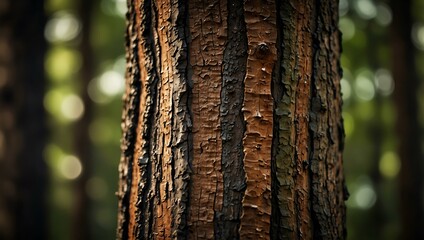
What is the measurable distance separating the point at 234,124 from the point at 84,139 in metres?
10.4

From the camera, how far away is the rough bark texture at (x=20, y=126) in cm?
591

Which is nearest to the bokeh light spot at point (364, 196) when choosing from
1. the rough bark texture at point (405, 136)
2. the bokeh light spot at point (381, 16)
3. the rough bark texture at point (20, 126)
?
the bokeh light spot at point (381, 16)

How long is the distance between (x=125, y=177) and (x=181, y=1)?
0.75 meters

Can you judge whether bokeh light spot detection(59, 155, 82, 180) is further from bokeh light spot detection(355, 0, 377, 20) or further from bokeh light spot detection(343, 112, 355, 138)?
bokeh light spot detection(355, 0, 377, 20)

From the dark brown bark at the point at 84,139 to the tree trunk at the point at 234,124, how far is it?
9794 millimetres

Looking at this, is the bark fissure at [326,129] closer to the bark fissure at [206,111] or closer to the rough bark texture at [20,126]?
the bark fissure at [206,111]

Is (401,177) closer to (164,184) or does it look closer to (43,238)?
(43,238)

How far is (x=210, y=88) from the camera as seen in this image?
1.47m

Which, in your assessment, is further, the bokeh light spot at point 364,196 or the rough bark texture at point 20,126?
the bokeh light spot at point 364,196

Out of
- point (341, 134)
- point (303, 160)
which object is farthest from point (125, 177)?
point (341, 134)

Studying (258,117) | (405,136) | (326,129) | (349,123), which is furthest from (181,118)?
(349,123)

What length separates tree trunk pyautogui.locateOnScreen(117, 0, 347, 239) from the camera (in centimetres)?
143

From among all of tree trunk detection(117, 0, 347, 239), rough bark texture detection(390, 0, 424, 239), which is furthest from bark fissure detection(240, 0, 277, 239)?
rough bark texture detection(390, 0, 424, 239)

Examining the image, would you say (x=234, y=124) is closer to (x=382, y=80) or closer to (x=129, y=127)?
(x=129, y=127)
